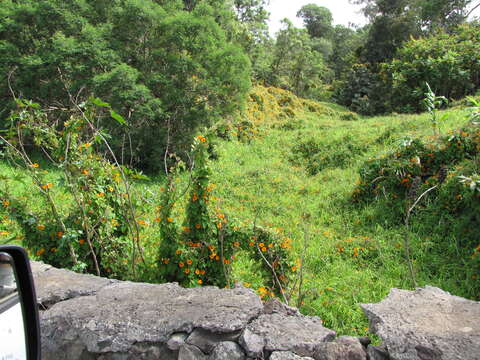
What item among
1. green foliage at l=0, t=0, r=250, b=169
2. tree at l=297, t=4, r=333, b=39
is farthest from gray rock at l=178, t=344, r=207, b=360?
tree at l=297, t=4, r=333, b=39

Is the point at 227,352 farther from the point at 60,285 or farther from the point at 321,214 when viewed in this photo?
the point at 321,214

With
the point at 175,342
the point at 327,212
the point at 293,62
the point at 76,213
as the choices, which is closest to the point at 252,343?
the point at 175,342

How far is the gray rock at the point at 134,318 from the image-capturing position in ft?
6.11

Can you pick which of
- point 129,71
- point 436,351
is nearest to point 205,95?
point 129,71

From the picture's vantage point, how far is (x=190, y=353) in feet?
5.93

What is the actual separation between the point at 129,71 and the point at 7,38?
11.7 ft

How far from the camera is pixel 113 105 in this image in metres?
8.06

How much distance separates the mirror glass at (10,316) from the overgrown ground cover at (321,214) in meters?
1.46

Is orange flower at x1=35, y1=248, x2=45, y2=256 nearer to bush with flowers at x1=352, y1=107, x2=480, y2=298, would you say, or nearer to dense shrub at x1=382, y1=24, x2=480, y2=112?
bush with flowers at x1=352, y1=107, x2=480, y2=298

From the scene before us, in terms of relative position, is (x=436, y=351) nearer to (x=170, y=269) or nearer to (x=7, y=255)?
(x=7, y=255)

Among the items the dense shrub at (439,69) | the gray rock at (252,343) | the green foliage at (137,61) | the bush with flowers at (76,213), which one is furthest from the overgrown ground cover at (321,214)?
the dense shrub at (439,69)

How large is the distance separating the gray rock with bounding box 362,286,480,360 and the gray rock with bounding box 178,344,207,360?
0.80 meters

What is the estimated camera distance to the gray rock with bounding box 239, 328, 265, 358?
1.73 meters

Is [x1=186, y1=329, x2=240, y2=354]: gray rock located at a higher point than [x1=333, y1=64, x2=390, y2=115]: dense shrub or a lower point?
lower
